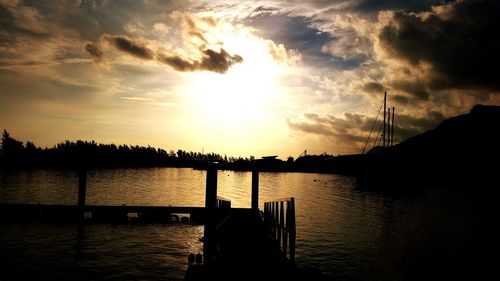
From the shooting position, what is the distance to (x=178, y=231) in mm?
29797

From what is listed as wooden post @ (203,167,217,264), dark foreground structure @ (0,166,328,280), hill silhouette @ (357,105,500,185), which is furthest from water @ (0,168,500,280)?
hill silhouette @ (357,105,500,185)

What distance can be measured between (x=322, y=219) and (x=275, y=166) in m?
27.6

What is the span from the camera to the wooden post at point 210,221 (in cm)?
1045

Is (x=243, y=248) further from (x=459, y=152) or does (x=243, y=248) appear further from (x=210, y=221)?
(x=459, y=152)

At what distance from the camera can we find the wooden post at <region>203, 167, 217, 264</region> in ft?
34.3

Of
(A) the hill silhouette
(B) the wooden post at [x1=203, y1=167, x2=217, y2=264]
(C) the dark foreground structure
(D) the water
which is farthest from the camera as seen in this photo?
(A) the hill silhouette

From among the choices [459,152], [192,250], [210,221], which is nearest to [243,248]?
[210,221]

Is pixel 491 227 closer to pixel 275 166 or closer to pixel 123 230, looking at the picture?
pixel 275 166

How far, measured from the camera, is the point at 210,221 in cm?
1183

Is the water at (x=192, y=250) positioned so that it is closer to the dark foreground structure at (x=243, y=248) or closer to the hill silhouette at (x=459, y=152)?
the dark foreground structure at (x=243, y=248)

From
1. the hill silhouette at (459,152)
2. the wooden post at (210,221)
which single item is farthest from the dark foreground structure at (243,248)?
the hill silhouette at (459,152)

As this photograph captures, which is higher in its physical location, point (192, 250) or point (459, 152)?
point (459, 152)

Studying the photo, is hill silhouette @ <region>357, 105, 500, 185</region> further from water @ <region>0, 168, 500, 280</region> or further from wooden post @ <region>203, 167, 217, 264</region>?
wooden post @ <region>203, 167, 217, 264</region>

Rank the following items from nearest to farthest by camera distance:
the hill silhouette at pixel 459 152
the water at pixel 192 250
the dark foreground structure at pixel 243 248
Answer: the dark foreground structure at pixel 243 248 < the water at pixel 192 250 < the hill silhouette at pixel 459 152
